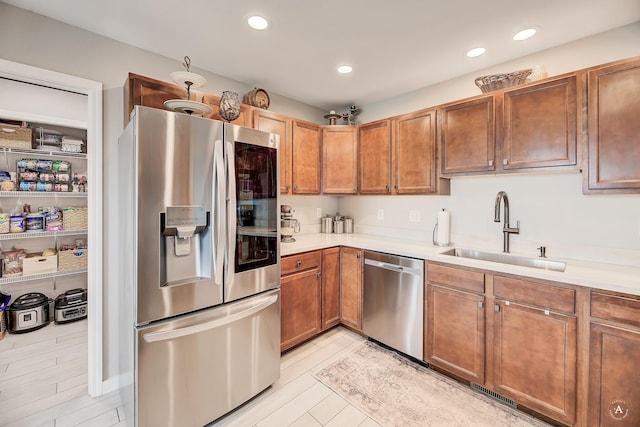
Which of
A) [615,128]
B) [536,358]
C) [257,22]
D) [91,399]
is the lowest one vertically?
[91,399]

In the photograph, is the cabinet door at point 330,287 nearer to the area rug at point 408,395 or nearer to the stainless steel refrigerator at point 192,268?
the area rug at point 408,395

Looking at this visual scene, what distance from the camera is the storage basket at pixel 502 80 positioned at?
6.60ft

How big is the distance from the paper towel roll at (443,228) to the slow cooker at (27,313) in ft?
14.1

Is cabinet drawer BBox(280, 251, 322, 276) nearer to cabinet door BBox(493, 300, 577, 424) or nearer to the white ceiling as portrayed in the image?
cabinet door BBox(493, 300, 577, 424)

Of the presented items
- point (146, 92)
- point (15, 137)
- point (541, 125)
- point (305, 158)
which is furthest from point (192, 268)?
point (15, 137)

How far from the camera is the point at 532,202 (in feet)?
7.22

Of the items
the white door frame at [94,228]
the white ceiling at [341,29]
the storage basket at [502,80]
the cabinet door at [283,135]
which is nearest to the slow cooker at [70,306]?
the white door frame at [94,228]

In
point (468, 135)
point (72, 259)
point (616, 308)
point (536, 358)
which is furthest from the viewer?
point (72, 259)

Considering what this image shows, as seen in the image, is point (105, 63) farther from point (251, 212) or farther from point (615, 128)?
point (615, 128)

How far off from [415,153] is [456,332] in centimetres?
160

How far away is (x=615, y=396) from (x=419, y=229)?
1764 millimetres

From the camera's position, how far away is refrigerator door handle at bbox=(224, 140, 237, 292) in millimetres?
1653

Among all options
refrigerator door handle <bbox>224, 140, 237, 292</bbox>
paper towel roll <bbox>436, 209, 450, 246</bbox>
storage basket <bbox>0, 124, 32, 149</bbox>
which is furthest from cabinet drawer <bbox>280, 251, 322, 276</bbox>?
storage basket <bbox>0, 124, 32, 149</bbox>

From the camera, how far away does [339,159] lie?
312 centimetres
